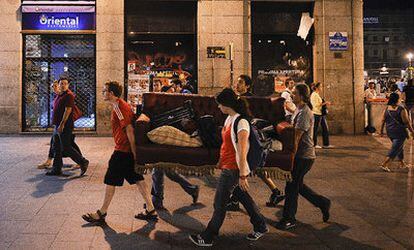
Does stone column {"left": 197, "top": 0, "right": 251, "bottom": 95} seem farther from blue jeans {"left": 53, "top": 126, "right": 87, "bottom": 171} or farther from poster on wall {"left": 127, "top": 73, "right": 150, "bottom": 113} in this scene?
blue jeans {"left": 53, "top": 126, "right": 87, "bottom": 171}

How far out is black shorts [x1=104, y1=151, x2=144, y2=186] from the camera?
555cm

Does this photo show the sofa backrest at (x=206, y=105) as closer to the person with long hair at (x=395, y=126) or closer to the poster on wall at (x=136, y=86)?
the person with long hair at (x=395, y=126)

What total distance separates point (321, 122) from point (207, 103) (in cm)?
616

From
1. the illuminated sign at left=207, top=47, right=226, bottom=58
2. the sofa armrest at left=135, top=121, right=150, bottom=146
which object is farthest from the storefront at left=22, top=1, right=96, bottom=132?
the sofa armrest at left=135, top=121, right=150, bottom=146

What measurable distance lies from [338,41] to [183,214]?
11.2 meters

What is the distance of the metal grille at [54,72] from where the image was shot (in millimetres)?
14617

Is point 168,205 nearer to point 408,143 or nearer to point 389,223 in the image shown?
point 389,223

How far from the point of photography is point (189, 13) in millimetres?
15078

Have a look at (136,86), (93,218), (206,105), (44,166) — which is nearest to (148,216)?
(93,218)

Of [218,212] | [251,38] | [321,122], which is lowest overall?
[218,212]

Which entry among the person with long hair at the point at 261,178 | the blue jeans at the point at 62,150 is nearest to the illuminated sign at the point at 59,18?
the blue jeans at the point at 62,150

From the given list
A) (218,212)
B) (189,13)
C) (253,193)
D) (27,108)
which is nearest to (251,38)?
(189,13)

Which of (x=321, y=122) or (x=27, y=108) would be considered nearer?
(x=321, y=122)

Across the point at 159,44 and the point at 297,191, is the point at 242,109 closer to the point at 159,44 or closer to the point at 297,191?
the point at 297,191
